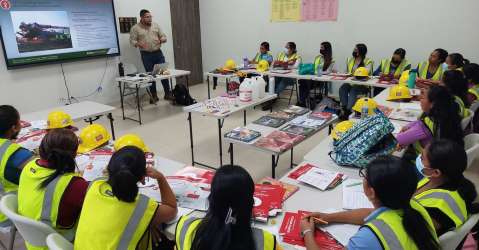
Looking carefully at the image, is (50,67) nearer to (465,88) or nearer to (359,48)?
(359,48)

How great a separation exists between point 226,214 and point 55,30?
5504 mm

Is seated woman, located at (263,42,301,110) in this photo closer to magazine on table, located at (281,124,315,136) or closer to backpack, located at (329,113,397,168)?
magazine on table, located at (281,124,315,136)

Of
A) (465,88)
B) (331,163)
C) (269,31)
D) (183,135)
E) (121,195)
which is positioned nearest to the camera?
(121,195)

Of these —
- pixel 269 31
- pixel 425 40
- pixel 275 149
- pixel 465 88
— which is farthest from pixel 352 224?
pixel 269 31

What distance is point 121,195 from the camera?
4.44 ft

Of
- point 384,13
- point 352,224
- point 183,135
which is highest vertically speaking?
point 384,13

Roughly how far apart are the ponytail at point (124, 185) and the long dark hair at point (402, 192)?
917 mm

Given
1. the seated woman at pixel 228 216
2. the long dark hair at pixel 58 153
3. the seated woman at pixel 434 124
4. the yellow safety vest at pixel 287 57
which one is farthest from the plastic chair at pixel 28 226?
the yellow safety vest at pixel 287 57

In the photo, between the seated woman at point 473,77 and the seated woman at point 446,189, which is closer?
the seated woman at point 446,189

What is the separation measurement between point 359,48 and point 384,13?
0.90 meters

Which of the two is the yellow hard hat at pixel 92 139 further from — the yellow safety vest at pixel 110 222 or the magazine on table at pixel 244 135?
the yellow safety vest at pixel 110 222

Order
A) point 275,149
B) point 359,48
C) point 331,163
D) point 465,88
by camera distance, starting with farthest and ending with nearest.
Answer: point 359,48
point 465,88
point 275,149
point 331,163

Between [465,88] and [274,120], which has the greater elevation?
[465,88]

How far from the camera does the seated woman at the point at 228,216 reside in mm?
1113
